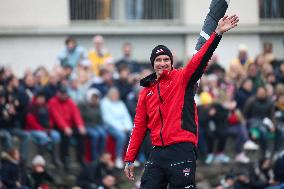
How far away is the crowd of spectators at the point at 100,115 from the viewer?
71.2 ft

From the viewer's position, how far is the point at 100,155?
22.7 metres

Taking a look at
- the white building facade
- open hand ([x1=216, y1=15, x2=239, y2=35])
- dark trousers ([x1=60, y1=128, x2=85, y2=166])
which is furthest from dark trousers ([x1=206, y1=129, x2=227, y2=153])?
open hand ([x1=216, y1=15, x2=239, y2=35])

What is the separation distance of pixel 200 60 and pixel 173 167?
1303 mm

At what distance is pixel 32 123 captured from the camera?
869 inches

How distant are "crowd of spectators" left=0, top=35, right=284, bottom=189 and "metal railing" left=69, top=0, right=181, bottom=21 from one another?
388cm

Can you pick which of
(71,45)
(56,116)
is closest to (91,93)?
(56,116)

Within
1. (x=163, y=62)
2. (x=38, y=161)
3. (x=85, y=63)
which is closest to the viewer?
(x=163, y=62)

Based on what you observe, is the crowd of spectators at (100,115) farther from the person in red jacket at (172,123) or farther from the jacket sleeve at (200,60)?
the jacket sleeve at (200,60)

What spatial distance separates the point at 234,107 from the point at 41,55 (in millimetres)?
5744

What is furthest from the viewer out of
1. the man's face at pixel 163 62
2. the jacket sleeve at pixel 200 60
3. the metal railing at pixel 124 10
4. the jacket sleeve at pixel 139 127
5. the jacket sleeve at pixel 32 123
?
the metal railing at pixel 124 10

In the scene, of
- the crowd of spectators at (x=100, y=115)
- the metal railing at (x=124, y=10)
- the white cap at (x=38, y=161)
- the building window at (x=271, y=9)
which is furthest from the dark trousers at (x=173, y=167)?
the building window at (x=271, y=9)

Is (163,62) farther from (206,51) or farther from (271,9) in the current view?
(271,9)

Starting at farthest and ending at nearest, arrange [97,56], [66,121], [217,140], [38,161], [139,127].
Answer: [97,56] < [217,140] < [66,121] < [38,161] < [139,127]

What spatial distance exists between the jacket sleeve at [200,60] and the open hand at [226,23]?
10 centimetres
